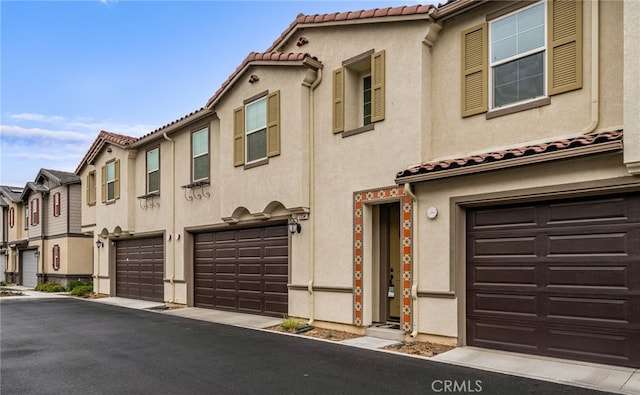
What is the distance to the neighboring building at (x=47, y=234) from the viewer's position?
82.4ft

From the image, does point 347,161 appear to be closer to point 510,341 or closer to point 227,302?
point 510,341

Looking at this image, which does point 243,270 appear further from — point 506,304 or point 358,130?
point 506,304

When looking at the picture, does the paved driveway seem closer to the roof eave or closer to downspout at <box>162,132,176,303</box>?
downspout at <box>162,132,176,303</box>

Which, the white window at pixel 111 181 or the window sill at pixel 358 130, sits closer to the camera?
the window sill at pixel 358 130

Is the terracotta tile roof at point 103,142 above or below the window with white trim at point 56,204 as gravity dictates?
above

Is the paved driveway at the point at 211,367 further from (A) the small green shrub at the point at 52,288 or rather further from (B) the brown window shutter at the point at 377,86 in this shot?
(A) the small green shrub at the point at 52,288

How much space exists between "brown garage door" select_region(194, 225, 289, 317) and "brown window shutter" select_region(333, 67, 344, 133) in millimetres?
3185

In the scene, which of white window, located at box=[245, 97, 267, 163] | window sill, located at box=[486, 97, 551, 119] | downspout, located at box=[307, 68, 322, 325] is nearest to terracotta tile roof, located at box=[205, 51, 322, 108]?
downspout, located at box=[307, 68, 322, 325]

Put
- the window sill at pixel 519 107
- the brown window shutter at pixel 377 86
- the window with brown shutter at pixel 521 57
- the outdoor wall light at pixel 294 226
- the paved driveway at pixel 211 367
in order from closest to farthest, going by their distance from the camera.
A: the paved driveway at pixel 211 367, the window with brown shutter at pixel 521 57, the window sill at pixel 519 107, the brown window shutter at pixel 377 86, the outdoor wall light at pixel 294 226

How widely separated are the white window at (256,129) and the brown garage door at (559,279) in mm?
5908

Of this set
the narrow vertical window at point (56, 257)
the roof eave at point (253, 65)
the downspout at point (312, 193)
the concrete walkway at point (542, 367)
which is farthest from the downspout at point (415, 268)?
the narrow vertical window at point (56, 257)

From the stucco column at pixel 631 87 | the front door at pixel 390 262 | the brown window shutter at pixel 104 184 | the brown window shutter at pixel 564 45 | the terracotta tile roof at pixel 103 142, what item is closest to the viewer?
the stucco column at pixel 631 87

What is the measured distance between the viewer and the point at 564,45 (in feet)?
23.9

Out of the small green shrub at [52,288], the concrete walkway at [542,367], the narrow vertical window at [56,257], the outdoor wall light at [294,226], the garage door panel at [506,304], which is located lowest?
the small green shrub at [52,288]
